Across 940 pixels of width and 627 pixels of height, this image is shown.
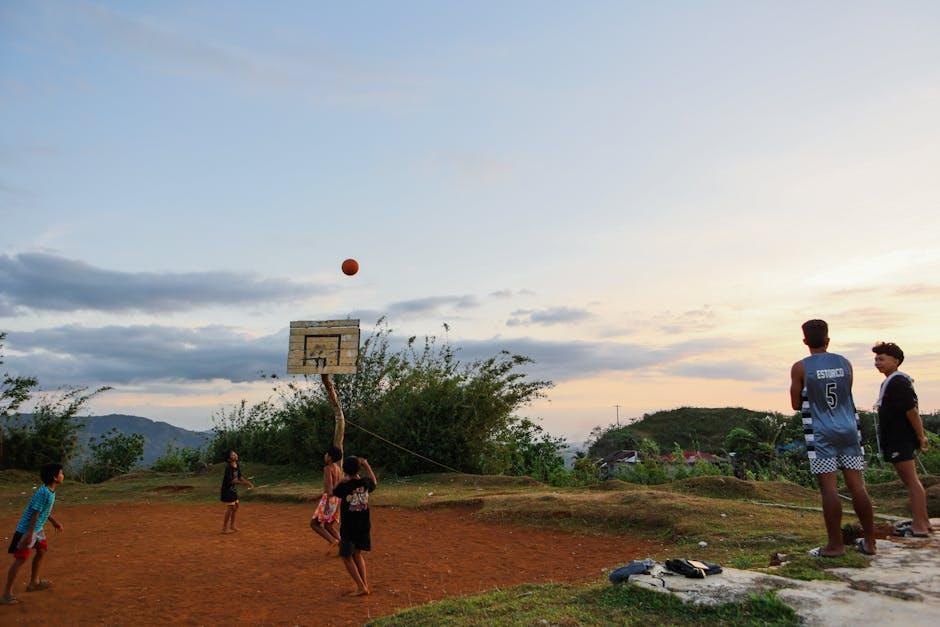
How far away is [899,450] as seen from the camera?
6.01 meters

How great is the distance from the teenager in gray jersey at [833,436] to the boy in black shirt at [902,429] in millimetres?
871

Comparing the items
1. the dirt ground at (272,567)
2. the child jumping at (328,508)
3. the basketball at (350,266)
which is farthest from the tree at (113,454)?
the child jumping at (328,508)

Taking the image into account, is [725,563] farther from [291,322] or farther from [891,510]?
[291,322]

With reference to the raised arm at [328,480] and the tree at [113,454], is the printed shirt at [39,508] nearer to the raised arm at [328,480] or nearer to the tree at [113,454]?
the raised arm at [328,480]

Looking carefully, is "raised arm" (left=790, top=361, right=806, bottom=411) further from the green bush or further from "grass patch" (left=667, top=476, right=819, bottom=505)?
the green bush

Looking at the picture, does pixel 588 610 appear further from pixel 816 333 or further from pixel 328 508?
pixel 328 508

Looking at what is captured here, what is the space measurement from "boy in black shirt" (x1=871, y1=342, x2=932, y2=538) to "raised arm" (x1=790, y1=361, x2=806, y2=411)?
1245 mm

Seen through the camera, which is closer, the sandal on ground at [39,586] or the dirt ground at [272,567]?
the dirt ground at [272,567]

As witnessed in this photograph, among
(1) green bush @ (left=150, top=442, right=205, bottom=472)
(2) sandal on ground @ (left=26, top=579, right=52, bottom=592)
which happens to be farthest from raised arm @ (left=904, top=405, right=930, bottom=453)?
(1) green bush @ (left=150, top=442, right=205, bottom=472)

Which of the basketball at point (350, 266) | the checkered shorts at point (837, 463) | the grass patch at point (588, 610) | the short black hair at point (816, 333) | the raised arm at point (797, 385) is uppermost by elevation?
the basketball at point (350, 266)

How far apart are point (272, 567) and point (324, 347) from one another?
5.55m

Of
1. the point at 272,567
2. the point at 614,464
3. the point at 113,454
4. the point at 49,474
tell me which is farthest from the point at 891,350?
the point at 113,454

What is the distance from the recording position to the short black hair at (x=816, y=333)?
5.54 m

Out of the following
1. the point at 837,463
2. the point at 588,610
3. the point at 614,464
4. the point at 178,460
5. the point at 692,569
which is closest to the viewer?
the point at 588,610
